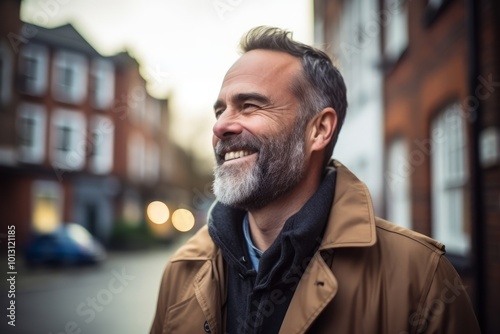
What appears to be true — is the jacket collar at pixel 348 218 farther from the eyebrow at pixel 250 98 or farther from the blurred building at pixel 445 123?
the blurred building at pixel 445 123

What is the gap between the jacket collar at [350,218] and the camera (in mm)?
1501

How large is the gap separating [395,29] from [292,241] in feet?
18.6

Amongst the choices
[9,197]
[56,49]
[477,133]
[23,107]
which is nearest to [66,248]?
[9,197]

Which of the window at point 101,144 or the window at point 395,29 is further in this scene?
the window at point 101,144

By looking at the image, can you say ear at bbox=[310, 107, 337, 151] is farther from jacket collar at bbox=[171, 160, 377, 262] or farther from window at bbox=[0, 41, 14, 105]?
window at bbox=[0, 41, 14, 105]

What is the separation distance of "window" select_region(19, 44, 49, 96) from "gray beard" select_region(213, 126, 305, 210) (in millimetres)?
19313

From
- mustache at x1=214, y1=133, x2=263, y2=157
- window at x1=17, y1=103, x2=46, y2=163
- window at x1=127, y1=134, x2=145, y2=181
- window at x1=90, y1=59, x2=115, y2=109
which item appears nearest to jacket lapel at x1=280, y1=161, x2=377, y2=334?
mustache at x1=214, y1=133, x2=263, y2=157

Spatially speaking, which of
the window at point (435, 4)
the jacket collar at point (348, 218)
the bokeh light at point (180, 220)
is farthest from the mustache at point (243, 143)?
the bokeh light at point (180, 220)

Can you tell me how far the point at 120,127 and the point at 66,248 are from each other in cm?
1196

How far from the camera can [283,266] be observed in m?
1.58

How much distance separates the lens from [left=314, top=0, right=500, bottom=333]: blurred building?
3.14 m

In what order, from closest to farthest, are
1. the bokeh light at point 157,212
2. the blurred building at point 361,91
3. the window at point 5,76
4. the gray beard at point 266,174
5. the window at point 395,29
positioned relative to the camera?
the gray beard at point 266,174 → the window at point 395,29 → the blurred building at point 361,91 → the window at point 5,76 → the bokeh light at point 157,212

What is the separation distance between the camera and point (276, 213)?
175cm

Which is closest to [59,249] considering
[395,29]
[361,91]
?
[361,91]
